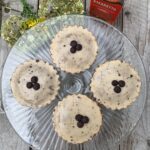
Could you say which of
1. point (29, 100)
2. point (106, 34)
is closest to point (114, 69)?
point (106, 34)

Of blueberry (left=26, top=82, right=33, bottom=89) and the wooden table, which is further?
the wooden table

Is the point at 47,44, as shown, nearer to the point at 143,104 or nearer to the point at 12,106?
the point at 12,106

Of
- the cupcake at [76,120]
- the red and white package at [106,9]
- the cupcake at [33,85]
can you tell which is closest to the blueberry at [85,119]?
the cupcake at [76,120]

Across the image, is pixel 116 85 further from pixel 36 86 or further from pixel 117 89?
pixel 36 86

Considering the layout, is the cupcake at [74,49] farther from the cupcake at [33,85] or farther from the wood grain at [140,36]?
the wood grain at [140,36]

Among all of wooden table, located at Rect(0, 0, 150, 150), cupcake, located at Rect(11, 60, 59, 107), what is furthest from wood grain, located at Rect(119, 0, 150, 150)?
cupcake, located at Rect(11, 60, 59, 107)

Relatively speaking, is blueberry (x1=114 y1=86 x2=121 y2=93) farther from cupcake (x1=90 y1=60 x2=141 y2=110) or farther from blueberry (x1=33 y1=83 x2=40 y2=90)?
blueberry (x1=33 y1=83 x2=40 y2=90)
